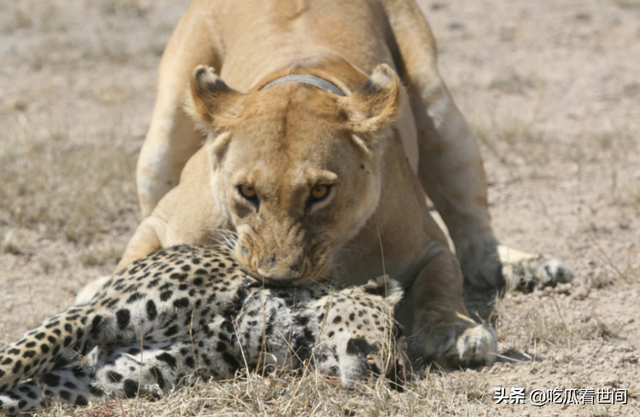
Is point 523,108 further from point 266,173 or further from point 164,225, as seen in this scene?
point 266,173

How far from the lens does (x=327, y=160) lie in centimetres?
362

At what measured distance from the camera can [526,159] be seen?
7.15m

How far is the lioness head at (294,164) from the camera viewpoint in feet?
11.5

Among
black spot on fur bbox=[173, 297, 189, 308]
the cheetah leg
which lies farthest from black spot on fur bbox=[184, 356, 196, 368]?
black spot on fur bbox=[173, 297, 189, 308]

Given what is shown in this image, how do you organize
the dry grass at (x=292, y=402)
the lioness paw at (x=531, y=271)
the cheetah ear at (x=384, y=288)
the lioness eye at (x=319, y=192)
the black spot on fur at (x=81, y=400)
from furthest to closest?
the lioness paw at (x=531, y=271) → the cheetah ear at (x=384, y=288) → the lioness eye at (x=319, y=192) → the black spot on fur at (x=81, y=400) → the dry grass at (x=292, y=402)

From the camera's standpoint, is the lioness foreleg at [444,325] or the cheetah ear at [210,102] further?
the cheetah ear at [210,102]

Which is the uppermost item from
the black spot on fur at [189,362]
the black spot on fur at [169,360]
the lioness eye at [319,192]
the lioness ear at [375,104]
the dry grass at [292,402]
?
the lioness ear at [375,104]

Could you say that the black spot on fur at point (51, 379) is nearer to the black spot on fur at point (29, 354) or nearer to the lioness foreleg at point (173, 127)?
the black spot on fur at point (29, 354)

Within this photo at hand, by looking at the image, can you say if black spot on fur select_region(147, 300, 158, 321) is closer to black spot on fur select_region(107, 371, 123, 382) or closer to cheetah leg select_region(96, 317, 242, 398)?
cheetah leg select_region(96, 317, 242, 398)

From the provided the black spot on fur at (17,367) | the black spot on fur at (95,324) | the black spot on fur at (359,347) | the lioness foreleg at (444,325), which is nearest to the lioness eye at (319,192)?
the black spot on fur at (359,347)

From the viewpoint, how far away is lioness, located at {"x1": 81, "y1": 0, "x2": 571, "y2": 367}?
3.59 metres

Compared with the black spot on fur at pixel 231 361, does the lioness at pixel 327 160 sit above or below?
above

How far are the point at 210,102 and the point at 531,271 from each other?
240cm

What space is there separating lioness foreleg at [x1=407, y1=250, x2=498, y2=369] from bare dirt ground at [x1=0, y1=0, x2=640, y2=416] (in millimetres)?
127
